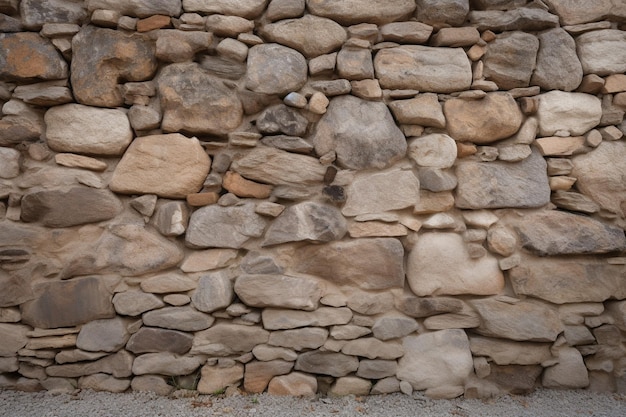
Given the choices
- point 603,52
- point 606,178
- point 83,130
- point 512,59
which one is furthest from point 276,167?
point 603,52

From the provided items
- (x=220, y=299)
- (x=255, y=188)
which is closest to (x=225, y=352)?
(x=220, y=299)

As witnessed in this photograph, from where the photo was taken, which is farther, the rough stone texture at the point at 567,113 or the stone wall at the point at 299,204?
the rough stone texture at the point at 567,113

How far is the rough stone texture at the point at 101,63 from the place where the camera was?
6.14ft

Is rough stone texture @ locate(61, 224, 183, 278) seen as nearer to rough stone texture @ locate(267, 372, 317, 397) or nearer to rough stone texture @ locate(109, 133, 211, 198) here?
rough stone texture @ locate(109, 133, 211, 198)

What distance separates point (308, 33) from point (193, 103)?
65 centimetres

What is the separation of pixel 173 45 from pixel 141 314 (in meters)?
1.27

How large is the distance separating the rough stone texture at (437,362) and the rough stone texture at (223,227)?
3.02 feet

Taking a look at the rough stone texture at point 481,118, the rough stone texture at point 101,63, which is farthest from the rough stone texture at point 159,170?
the rough stone texture at point 481,118

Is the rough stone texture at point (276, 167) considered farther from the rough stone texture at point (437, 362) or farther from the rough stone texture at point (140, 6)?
the rough stone texture at point (437, 362)

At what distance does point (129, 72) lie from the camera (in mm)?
1898

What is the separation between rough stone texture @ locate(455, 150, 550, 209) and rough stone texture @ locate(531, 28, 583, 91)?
1.40 feet

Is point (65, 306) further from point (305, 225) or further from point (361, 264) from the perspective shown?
point (361, 264)

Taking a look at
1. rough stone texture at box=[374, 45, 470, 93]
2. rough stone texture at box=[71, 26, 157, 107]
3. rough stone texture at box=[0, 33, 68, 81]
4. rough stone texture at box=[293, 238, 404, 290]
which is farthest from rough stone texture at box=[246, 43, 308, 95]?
rough stone texture at box=[0, 33, 68, 81]

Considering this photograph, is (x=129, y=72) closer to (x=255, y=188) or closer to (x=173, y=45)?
(x=173, y=45)
